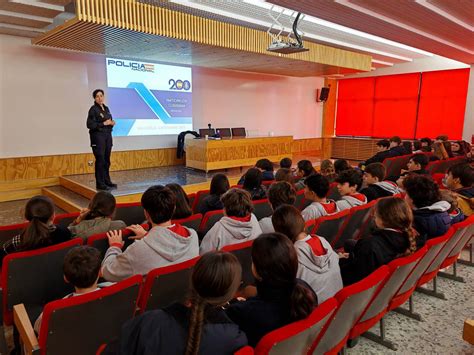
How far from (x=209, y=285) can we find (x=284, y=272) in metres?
0.36

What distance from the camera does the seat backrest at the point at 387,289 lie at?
186cm

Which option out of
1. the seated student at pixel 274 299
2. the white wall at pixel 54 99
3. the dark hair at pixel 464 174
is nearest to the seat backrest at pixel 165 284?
the seated student at pixel 274 299

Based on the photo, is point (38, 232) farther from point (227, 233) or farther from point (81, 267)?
point (227, 233)

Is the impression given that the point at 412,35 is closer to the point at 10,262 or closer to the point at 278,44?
the point at 278,44

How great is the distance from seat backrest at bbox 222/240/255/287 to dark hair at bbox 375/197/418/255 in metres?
0.86

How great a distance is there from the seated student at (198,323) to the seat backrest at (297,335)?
85 millimetres

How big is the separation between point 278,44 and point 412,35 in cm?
297

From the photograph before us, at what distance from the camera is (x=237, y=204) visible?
2.47 m

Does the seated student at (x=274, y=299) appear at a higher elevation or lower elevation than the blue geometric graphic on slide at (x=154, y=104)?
lower

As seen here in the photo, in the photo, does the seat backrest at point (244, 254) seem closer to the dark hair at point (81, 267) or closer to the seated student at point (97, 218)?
the dark hair at point (81, 267)

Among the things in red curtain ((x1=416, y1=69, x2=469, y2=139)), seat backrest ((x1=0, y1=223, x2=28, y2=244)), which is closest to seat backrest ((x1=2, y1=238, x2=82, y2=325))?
seat backrest ((x1=0, y1=223, x2=28, y2=244))

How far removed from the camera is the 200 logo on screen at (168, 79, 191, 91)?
835 centimetres

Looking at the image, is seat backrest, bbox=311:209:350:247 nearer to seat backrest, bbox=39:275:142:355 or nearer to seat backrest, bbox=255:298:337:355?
seat backrest, bbox=255:298:337:355

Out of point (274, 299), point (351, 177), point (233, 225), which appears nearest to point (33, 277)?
point (233, 225)
